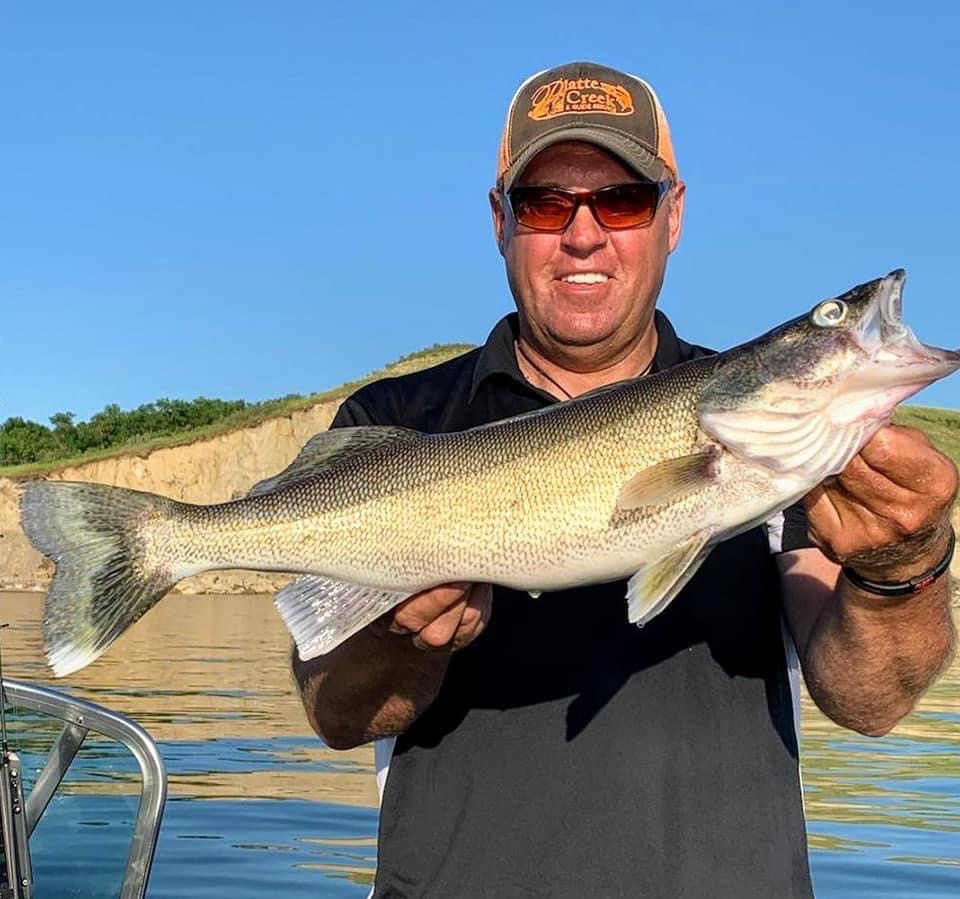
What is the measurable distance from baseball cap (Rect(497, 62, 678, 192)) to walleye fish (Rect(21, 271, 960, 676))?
1070mm

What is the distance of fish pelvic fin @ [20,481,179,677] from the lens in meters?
3.58

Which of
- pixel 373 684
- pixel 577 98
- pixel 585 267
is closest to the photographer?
pixel 373 684

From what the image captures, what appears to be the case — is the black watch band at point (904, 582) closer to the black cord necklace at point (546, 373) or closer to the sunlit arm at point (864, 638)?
the sunlit arm at point (864, 638)

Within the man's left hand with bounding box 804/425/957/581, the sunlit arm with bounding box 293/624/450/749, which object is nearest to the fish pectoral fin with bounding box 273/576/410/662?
the sunlit arm with bounding box 293/624/450/749

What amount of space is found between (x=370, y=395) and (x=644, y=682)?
1212 millimetres

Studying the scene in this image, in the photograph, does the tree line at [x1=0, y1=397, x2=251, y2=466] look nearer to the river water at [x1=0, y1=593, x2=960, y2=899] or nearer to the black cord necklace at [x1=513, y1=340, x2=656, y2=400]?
the river water at [x1=0, y1=593, x2=960, y2=899]

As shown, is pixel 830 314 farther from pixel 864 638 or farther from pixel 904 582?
pixel 864 638

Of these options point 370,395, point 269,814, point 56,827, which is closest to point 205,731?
point 269,814

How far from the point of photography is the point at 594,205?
4.22 metres

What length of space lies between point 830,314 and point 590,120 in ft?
4.27

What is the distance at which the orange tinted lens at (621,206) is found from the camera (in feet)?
13.9

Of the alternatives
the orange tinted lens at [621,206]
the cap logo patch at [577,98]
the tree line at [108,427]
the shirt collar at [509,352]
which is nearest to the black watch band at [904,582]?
the shirt collar at [509,352]

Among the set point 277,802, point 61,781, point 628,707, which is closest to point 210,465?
point 277,802

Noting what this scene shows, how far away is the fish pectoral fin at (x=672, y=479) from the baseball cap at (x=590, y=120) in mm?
1295
